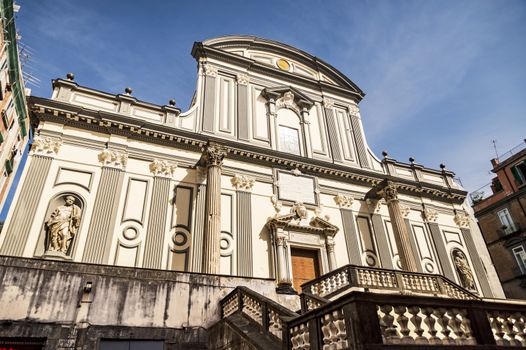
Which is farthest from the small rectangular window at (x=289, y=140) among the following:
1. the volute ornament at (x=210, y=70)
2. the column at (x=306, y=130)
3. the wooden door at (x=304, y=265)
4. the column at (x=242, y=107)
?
the wooden door at (x=304, y=265)

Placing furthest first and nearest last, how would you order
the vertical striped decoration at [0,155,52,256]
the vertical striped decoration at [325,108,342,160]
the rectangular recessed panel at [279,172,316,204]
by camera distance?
the vertical striped decoration at [325,108,342,160]
the rectangular recessed panel at [279,172,316,204]
the vertical striped decoration at [0,155,52,256]

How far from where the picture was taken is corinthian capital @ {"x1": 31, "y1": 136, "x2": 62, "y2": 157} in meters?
13.9

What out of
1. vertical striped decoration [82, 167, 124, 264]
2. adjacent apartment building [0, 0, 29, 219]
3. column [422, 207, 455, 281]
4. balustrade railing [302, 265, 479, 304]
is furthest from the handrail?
adjacent apartment building [0, 0, 29, 219]

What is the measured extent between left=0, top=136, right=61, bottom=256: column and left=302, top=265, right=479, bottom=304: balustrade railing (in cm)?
1036

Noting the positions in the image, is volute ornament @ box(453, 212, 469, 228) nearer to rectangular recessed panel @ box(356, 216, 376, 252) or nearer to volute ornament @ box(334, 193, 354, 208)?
rectangular recessed panel @ box(356, 216, 376, 252)

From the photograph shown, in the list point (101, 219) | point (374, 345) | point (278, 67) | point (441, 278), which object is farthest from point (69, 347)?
point (278, 67)

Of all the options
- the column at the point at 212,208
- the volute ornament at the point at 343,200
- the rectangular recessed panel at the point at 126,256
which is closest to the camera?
the column at the point at 212,208

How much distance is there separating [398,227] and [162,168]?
1264 centimetres

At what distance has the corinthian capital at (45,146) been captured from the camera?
1388cm

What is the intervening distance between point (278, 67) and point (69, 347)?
63.8 feet

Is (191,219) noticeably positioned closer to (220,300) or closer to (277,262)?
(277,262)

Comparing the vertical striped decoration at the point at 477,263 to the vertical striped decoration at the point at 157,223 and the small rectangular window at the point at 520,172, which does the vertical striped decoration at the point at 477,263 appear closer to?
the small rectangular window at the point at 520,172

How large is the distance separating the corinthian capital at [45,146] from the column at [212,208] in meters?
6.18

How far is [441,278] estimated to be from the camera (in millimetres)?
13883
